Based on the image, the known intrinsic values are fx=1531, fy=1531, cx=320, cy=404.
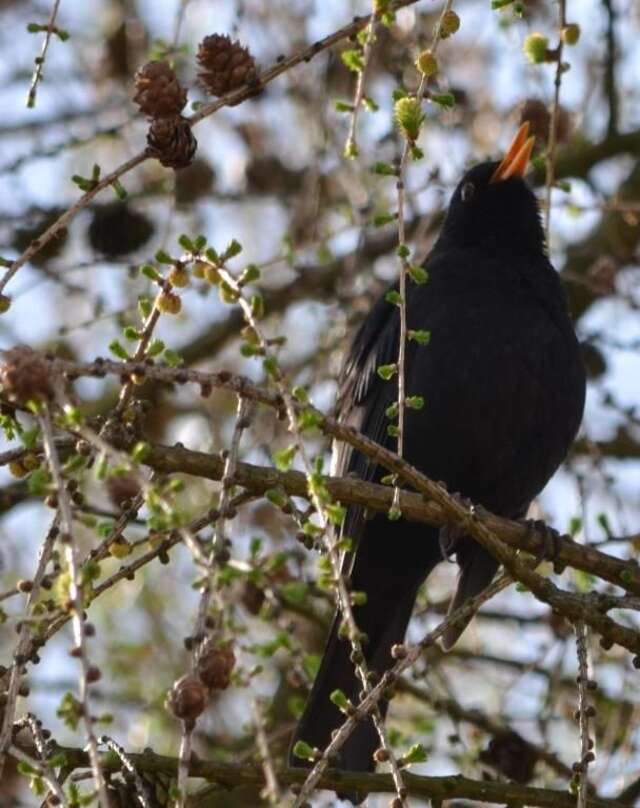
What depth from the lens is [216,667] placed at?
99.0 inches

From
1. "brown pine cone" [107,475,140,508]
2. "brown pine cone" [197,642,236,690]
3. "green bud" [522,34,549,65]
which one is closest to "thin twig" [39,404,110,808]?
"brown pine cone" [197,642,236,690]

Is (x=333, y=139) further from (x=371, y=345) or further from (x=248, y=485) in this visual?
(x=248, y=485)

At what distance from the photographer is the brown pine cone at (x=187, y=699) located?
245 centimetres

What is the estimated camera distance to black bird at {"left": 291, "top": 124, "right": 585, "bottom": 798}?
195 inches

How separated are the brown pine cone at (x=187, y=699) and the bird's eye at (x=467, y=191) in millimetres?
3668

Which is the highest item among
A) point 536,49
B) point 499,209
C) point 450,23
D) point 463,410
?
point 499,209

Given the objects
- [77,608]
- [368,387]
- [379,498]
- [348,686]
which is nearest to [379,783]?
[379,498]

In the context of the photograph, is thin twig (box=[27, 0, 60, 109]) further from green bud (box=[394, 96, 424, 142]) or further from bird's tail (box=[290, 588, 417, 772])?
bird's tail (box=[290, 588, 417, 772])

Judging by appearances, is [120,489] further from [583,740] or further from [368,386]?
[583,740]

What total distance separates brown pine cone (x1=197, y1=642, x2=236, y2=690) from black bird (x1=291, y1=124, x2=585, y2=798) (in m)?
2.15

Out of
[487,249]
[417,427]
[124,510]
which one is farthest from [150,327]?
[487,249]

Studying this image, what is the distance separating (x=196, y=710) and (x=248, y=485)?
1.03 m

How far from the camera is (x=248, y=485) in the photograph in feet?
11.3

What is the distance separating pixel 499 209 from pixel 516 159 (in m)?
0.22
